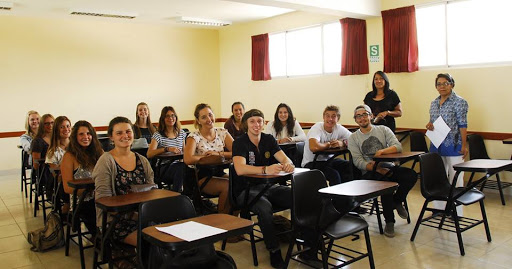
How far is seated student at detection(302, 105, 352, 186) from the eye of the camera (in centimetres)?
466

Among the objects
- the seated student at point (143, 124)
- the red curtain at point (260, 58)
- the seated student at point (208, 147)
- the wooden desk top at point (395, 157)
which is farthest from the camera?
the red curtain at point (260, 58)

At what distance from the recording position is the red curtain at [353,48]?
274 inches

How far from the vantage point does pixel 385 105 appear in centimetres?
593

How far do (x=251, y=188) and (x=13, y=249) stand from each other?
85.6 inches

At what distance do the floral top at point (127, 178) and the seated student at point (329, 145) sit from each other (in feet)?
6.50

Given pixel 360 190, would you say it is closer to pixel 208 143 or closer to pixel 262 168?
pixel 262 168

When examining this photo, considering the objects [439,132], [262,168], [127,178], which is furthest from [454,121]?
[127,178]

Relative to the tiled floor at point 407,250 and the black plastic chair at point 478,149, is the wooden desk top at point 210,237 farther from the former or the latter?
the black plastic chair at point 478,149

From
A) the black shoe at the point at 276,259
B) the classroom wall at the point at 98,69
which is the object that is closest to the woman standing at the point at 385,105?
the black shoe at the point at 276,259

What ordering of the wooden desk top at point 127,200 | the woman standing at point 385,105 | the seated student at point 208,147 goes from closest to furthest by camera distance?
the wooden desk top at point 127,200 < the seated student at point 208,147 < the woman standing at point 385,105

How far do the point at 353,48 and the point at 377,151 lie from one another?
315cm

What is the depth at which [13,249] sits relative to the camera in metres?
3.95

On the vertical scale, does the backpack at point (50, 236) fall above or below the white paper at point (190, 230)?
below

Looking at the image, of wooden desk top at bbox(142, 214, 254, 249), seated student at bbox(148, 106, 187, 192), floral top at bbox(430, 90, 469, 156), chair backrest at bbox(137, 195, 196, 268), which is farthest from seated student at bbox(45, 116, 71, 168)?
floral top at bbox(430, 90, 469, 156)
